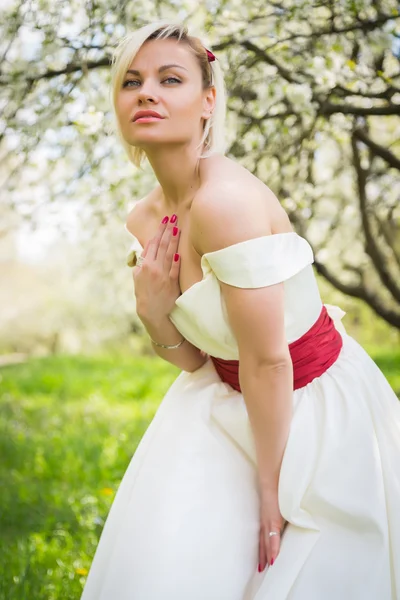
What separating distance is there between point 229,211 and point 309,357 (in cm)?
52

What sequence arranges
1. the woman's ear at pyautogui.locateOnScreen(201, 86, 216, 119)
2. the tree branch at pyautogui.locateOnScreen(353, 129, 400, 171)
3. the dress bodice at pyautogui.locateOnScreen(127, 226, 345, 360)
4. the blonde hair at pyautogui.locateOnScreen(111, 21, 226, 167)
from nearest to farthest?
the dress bodice at pyautogui.locateOnScreen(127, 226, 345, 360)
the blonde hair at pyautogui.locateOnScreen(111, 21, 226, 167)
the woman's ear at pyautogui.locateOnScreen(201, 86, 216, 119)
the tree branch at pyautogui.locateOnScreen(353, 129, 400, 171)

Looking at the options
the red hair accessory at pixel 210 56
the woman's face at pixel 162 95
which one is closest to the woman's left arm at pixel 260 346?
the woman's face at pixel 162 95

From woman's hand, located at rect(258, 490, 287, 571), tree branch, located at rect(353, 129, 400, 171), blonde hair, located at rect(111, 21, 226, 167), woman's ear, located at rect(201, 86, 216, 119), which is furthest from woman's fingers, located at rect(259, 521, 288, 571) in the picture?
tree branch, located at rect(353, 129, 400, 171)

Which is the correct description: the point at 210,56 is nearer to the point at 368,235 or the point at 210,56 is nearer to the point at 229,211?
the point at 229,211

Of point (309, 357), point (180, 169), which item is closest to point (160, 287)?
point (180, 169)

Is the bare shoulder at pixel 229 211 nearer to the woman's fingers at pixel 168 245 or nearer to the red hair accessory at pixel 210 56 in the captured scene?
the woman's fingers at pixel 168 245

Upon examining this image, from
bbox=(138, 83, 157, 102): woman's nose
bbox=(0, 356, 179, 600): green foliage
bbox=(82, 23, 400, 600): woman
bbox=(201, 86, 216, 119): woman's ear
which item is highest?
bbox=(138, 83, 157, 102): woman's nose

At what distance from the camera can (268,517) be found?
6.20 ft

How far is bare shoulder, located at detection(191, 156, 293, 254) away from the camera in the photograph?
69.9 inches

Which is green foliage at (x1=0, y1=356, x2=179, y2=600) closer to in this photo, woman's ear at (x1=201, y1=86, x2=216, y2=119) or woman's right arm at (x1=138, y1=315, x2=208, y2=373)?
woman's right arm at (x1=138, y1=315, x2=208, y2=373)

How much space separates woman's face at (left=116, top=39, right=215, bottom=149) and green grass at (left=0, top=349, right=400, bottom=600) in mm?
1924

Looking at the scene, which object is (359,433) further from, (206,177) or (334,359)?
(206,177)

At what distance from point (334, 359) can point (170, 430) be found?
20.7 inches

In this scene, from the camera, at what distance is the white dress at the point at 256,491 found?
180 centimetres
